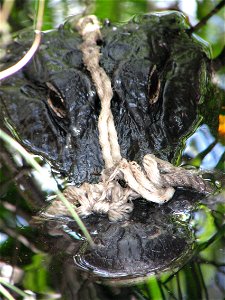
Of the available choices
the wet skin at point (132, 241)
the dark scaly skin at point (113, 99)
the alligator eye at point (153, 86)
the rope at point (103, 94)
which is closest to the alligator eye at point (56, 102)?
the dark scaly skin at point (113, 99)

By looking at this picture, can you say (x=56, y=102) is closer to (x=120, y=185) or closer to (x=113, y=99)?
(x=113, y=99)

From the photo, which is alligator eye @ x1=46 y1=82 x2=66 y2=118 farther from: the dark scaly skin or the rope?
the rope

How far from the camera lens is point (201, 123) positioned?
2346 millimetres

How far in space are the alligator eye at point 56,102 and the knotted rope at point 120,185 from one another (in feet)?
0.67

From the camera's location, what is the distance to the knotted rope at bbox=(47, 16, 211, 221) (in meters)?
1.84

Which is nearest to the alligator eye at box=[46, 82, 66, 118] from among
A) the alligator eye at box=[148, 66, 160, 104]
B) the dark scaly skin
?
the dark scaly skin

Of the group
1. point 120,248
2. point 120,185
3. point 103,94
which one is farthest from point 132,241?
point 103,94

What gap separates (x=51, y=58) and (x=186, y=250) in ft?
3.63

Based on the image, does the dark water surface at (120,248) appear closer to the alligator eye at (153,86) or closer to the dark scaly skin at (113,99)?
the dark scaly skin at (113,99)

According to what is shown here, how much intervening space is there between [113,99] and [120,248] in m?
0.69

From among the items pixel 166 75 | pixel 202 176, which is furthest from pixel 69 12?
pixel 202 176

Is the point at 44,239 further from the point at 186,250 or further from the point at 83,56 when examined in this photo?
the point at 83,56

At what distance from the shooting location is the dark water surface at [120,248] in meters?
1.63

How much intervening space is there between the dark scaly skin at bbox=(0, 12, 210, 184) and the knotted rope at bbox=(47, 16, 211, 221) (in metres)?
0.05
